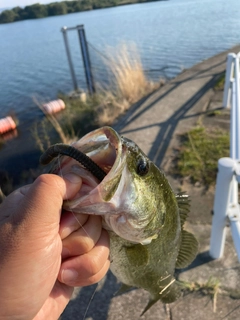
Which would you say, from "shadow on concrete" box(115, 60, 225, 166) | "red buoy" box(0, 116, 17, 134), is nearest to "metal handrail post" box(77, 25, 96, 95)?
"shadow on concrete" box(115, 60, 225, 166)

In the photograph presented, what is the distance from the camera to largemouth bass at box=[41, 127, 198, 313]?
1.34m

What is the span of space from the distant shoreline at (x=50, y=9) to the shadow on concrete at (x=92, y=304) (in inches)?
1967

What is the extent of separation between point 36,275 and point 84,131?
6.31 meters

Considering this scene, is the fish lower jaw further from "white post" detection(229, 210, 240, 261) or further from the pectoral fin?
"white post" detection(229, 210, 240, 261)

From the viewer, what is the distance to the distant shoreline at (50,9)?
153ft

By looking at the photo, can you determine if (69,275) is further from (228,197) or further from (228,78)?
(228,78)

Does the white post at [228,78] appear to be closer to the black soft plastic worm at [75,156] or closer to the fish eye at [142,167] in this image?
the fish eye at [142,167]

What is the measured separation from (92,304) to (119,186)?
2025 mm

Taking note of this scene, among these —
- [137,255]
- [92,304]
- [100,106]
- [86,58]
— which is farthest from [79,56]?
[137,255]

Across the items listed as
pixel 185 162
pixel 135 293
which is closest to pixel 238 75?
pixel 185 162

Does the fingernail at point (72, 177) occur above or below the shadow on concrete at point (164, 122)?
above

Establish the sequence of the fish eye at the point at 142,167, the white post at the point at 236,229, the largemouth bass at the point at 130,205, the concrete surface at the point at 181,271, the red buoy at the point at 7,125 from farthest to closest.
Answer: the red buoy at the point at 7,125, the concrete surface at the point at 181,271, the white post at the point at 236,229, the fish eye at the point at 142,167, the largemouth bass at the point at 130,205

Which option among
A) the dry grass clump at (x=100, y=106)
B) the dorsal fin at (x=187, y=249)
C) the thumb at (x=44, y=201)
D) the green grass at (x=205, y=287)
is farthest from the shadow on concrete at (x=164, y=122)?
the thumb at (x=44, y=201)

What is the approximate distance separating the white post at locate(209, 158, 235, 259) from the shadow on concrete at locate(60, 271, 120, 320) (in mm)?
1028
